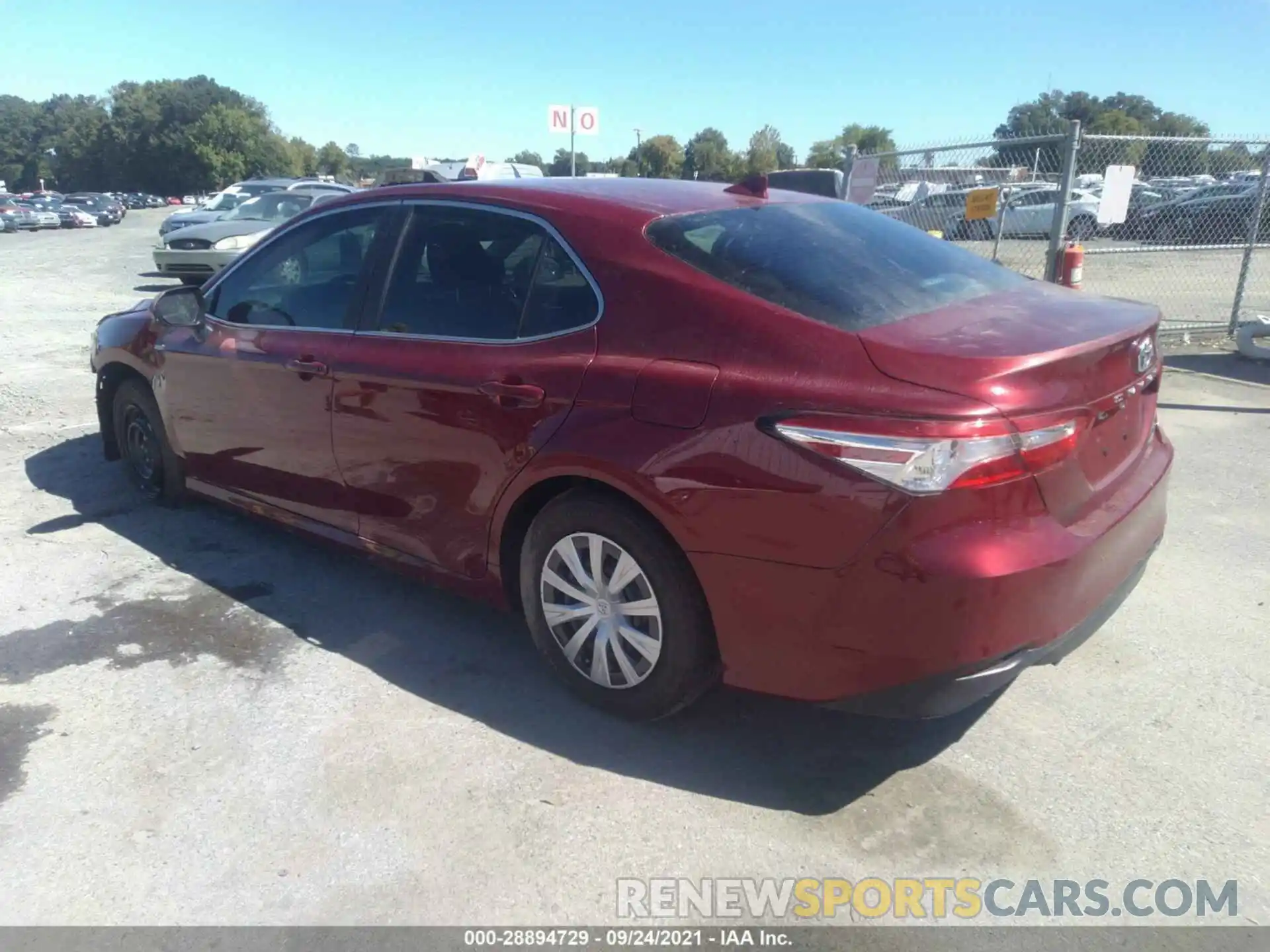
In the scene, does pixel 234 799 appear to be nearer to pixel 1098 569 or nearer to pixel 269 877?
pixel 269 877

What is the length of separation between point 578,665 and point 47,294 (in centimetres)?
1517

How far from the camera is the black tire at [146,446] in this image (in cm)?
521

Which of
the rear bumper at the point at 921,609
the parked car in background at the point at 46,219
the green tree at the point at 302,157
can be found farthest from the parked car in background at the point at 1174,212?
the green tree at the point at 302,157

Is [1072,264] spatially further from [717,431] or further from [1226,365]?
[717,431]

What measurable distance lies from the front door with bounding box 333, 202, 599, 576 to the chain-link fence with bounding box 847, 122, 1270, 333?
18.4 ft

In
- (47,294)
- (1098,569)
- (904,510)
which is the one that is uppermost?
(904,510)

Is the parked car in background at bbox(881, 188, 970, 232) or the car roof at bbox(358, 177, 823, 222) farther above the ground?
the car roof at bbox(358, 177, 823, 222)

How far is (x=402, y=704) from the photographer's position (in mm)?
3488

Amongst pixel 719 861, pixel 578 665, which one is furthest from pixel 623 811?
pixel 578 665

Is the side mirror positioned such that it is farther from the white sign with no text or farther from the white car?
the white car

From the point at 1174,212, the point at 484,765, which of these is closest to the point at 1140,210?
the point at 1174,212

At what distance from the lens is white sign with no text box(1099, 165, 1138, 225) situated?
28.5 ft

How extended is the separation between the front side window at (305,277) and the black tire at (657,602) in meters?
1.40

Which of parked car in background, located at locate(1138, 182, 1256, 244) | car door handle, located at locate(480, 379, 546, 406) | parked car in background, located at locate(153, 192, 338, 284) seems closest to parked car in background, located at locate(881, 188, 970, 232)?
parked car in background, located at locate(1138, 182, 1256, 244)
